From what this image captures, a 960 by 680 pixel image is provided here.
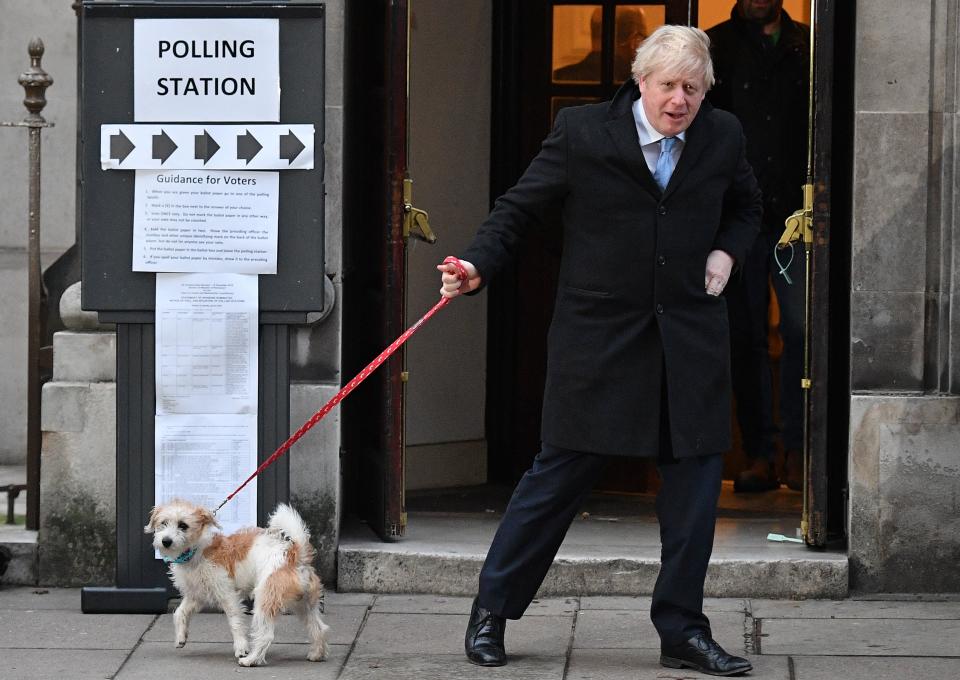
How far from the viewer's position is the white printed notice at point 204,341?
6039 mm

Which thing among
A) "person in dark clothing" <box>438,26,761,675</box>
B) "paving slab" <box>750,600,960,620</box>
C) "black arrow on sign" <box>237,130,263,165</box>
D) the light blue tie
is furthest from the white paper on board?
"paving slab" <box>750,600,960,620</box>

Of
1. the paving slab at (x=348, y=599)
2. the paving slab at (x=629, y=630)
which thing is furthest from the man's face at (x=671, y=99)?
the paving slab at (x=348, y=599)

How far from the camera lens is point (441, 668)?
538 centimetres

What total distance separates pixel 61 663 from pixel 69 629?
0.44 m

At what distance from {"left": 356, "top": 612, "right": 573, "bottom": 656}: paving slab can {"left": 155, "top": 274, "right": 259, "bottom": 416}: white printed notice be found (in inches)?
36.7

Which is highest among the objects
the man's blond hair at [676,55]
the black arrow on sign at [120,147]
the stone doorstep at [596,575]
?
the man's blond hair at [676,55]

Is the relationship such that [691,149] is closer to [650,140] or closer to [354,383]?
[650,140]

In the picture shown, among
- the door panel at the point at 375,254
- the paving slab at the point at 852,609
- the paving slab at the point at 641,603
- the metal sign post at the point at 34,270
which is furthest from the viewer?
the metal sign post at the point at 34,270

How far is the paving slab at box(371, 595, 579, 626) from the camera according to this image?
6.17 metres

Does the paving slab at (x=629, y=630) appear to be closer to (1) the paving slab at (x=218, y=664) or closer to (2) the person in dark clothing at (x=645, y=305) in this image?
(2) the person in dark clothing at (x=645, y=305)

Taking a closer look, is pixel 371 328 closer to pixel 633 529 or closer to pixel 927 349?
pixel 633 529

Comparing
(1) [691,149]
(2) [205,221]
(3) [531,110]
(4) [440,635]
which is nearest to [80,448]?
(2) [205,221]

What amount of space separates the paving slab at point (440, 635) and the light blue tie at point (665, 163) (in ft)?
5.28

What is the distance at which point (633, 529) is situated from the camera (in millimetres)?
7012
